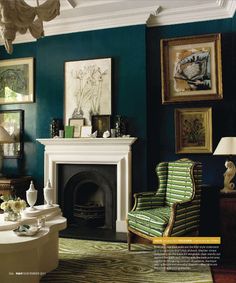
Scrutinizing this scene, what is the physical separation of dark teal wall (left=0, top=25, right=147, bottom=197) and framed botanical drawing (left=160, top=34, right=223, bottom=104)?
1.10 feet

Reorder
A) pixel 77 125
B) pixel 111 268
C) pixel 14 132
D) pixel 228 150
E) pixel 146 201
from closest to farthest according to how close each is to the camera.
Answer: pixel 111 268, pixel 228 150, pixel 146 201, pixel 77 125, pixel 14 132

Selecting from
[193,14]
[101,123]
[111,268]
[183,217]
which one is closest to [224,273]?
[183,217]

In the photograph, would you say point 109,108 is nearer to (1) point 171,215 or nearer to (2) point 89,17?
(2) point 89,17

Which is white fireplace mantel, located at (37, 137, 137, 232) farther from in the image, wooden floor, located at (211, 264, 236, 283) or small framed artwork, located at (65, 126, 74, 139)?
wooden floor, located at (211, 264, 236, 283)

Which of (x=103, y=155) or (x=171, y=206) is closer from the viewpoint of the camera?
(x=171, y=206)

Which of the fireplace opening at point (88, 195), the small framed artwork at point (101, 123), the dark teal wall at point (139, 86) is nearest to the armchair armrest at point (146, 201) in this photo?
the dark teal wall at point (139, 86)

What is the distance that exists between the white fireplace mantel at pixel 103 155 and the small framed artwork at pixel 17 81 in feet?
3.08

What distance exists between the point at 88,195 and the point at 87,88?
1.70 meters

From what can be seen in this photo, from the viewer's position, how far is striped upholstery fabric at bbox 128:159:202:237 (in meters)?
2.93

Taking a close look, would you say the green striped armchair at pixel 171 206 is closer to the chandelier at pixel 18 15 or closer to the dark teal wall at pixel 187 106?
the dark teal wall at pixel 187 106

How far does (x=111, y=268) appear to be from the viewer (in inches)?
111

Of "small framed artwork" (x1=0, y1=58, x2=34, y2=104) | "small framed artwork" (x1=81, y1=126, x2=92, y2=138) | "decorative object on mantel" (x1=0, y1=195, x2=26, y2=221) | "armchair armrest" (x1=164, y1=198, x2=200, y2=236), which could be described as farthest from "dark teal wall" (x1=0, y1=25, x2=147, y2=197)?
"decorative object on mantel" (x1=0, y1=195, x2=26, y2=221)

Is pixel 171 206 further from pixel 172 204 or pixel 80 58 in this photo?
pixel 80 58

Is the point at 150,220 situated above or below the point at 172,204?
below
